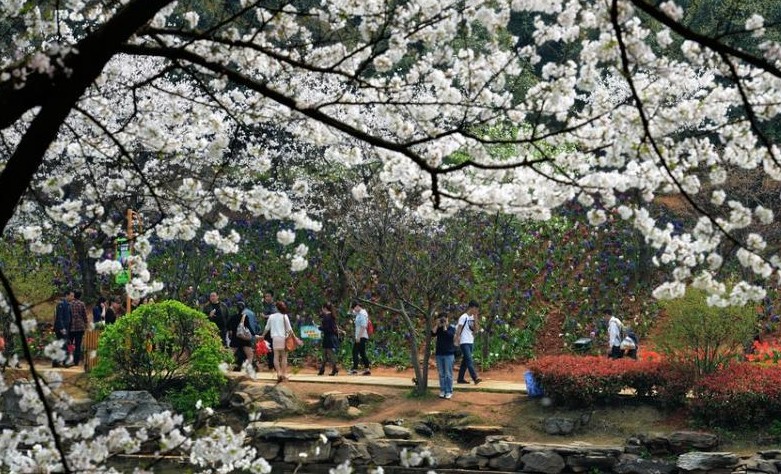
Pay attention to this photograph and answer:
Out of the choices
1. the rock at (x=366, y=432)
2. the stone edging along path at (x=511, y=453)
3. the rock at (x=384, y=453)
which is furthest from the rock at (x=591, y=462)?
the rock at (x=366, y=432)

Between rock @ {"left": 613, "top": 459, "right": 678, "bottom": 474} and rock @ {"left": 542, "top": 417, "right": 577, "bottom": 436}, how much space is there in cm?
149

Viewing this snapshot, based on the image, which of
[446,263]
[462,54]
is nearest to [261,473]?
[462,54]

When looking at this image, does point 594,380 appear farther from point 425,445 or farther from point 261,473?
point 261,473

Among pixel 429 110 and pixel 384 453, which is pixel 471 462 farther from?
pixel 429 110

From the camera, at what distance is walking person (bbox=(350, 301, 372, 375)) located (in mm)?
21016

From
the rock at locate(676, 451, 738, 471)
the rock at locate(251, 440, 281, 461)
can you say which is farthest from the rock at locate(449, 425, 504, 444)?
the rock at locate(676, 451, 738, 471)

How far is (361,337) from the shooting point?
2148 centimetres

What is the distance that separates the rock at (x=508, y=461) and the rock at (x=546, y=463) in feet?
0.67

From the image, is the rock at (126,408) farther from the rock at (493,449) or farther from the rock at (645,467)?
the rock at (645,467)

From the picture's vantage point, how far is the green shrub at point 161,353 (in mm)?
18984

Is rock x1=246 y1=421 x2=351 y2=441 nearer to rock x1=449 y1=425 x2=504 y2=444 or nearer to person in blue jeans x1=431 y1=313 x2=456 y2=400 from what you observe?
rock x1=449 y1=425 x2=504 y2=444

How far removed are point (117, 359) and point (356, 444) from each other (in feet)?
14.3

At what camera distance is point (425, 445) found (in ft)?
56.9

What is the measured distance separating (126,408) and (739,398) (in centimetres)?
930
